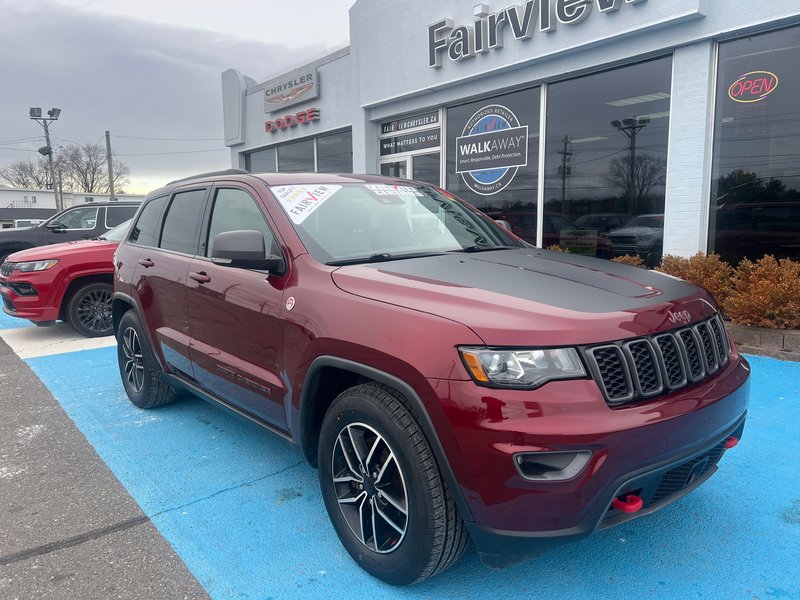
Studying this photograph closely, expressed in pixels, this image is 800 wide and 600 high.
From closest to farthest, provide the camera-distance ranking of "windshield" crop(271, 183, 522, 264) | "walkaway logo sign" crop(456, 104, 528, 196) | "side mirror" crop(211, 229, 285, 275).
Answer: "side mirror" crop(211, 229, 285, 275) → "windshield" crop(271, 183, 522, 264) → "walkaway logo sign" crop(456, 104, 528, 196)

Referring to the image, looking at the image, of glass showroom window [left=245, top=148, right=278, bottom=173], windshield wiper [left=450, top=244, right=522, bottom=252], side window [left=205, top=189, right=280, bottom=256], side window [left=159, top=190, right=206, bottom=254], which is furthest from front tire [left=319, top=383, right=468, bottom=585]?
glass showroom window [left=245, top=148, right=278, bottom=173]

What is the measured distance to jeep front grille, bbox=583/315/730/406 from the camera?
2035mm

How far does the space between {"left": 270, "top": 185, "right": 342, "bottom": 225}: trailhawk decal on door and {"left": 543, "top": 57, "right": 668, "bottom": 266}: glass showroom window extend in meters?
5.78

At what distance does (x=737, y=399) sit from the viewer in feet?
7.91

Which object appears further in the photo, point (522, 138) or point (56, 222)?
point (56, 222)

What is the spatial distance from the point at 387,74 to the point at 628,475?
34.7 ft

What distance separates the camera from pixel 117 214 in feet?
35.2

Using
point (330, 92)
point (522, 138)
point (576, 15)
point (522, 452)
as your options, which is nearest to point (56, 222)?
point (330, 92)

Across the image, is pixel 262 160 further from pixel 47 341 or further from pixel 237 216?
pixel 237 216

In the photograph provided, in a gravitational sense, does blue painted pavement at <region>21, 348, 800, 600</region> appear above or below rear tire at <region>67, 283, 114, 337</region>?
below

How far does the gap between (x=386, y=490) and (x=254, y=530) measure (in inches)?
37.8

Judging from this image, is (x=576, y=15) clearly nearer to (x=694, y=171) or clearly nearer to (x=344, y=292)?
(x=694, y=171)

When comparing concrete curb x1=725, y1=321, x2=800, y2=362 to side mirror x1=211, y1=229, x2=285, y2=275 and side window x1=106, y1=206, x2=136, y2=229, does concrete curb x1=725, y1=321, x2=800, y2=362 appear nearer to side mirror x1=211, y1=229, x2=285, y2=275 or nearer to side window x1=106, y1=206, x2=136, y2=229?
side mirror x1=211, y1=229, x2=285, y2=275

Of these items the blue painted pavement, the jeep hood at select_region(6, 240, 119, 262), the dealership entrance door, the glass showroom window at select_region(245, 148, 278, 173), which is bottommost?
the blue painted pavement
